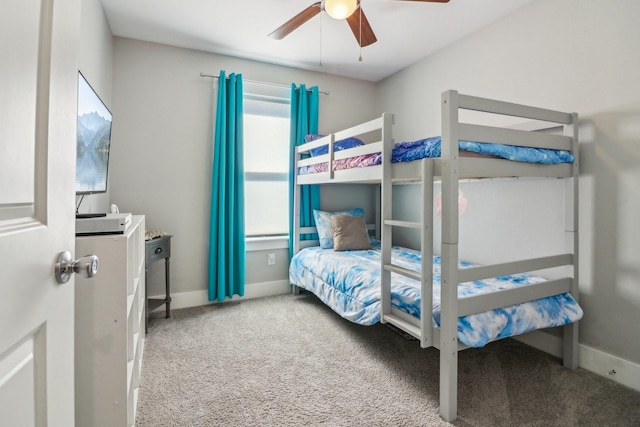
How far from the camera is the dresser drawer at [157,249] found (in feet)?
8.31

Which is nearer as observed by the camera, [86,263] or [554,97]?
[86,263]

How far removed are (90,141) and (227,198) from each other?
5.63 ft

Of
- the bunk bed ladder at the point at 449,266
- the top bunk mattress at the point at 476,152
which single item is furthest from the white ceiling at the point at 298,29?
the bunk bed ladder at the point at 449,266

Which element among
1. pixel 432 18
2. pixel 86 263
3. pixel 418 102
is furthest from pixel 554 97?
pixel 86 263

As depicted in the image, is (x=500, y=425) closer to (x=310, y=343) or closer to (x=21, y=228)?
(x=310, y=343)

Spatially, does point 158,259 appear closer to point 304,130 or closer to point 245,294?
point 245,294

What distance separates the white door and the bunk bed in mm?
1467

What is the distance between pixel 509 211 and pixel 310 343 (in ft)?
5.94

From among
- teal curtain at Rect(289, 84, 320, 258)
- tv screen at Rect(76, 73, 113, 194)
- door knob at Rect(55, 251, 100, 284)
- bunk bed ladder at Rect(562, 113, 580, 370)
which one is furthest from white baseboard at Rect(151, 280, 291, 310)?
door knob at Rect(55, 251, 100, 284)

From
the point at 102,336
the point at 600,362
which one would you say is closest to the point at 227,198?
the point at 102,336

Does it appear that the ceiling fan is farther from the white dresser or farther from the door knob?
Answer: the door knob

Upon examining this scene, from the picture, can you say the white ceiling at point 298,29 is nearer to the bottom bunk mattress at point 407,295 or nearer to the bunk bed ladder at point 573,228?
the bunk bed ladder at point 573,228

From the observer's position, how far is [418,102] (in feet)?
11.1

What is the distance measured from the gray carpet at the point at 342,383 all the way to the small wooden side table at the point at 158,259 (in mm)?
193
